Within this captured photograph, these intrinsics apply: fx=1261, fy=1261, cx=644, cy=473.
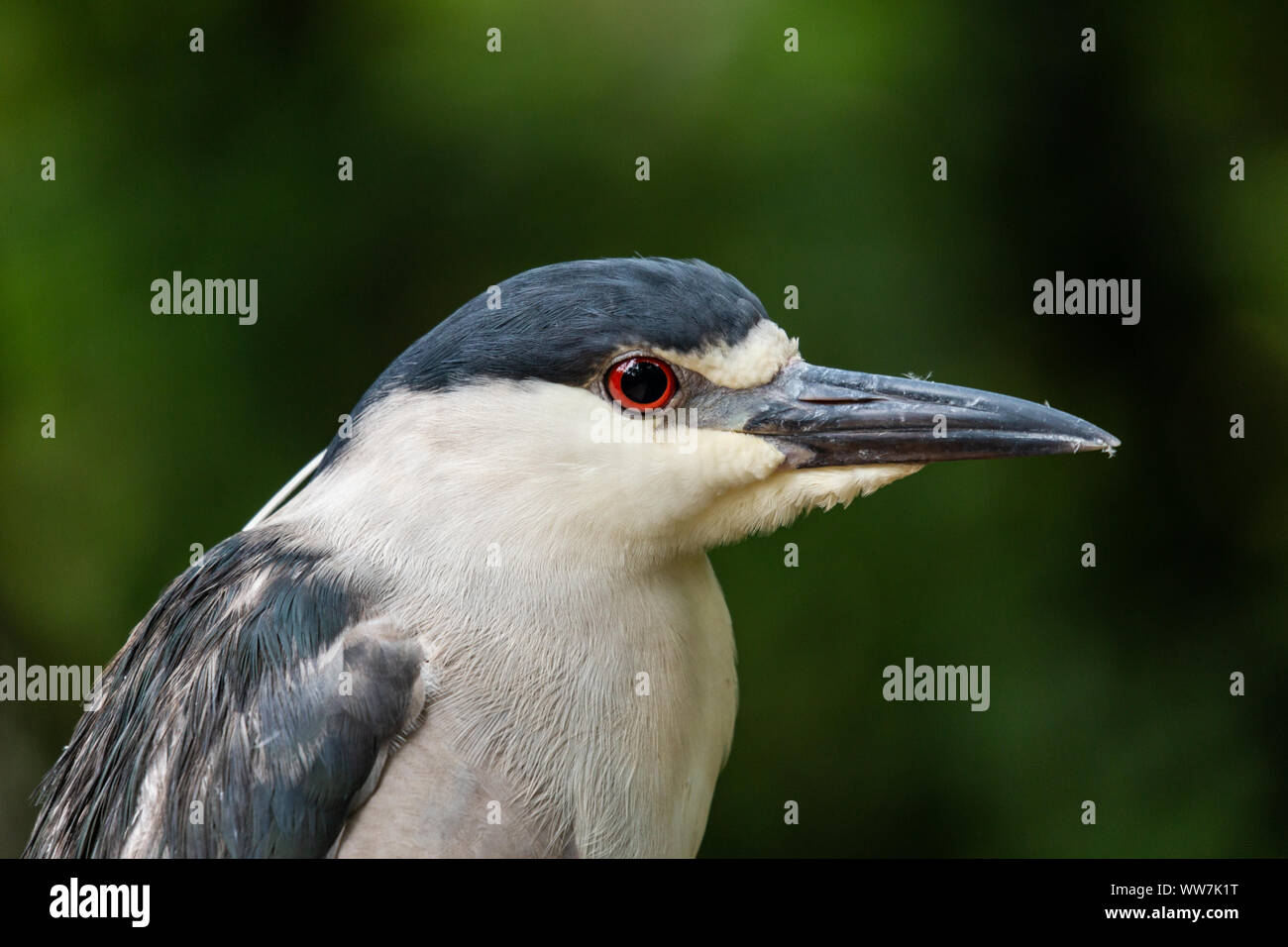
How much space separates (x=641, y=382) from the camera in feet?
5.92

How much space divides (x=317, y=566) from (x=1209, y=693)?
225 cm

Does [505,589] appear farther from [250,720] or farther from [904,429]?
[904,429]

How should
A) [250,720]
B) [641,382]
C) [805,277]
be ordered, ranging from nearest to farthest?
[250,720] < [641,382] < [805,277]

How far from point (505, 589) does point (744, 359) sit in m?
0.48

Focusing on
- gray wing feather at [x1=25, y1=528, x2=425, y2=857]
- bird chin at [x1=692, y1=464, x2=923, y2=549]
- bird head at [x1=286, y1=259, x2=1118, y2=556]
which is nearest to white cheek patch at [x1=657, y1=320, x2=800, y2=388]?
bird head at [x1=286, y1=259, x2=1118, y2=556]

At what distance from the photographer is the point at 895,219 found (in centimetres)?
309

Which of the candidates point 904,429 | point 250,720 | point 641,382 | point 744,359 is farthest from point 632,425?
point 250,720

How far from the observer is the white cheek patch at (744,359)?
5.98ft

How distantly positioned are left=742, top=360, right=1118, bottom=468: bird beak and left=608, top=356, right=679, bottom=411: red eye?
0.43ft

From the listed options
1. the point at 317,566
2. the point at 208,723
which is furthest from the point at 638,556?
the point at 208,723

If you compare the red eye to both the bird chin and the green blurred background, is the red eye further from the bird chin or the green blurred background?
the green blurred background

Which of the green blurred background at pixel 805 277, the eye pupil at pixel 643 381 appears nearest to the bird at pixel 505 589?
the eye pupil at pixel 643 381

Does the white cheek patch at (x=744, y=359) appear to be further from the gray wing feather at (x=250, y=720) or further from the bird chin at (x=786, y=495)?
the gray wing feather at (x=250, y=720)
